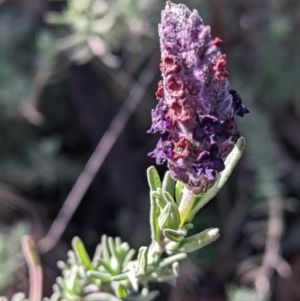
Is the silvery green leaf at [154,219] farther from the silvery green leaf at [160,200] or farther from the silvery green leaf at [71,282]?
the silvery green leaf at [71,282]

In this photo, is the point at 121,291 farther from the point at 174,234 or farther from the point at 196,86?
the point at 196,86

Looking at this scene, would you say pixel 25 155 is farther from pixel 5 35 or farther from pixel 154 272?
pixel 154 272

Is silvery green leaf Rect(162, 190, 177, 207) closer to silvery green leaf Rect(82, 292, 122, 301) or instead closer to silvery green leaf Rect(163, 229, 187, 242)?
silvery green leaf Rect(163, 229, 187, 242)

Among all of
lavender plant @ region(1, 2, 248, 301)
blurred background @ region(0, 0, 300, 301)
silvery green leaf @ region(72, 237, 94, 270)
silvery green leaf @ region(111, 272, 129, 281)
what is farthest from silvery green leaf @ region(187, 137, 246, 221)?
blurred background @ region(0, 0, 300, 301)

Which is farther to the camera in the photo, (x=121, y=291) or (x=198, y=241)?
(x=121, y=291)

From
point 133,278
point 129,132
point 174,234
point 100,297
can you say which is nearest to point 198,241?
point 174,234

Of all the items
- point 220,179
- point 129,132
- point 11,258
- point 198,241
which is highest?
point 129,132
